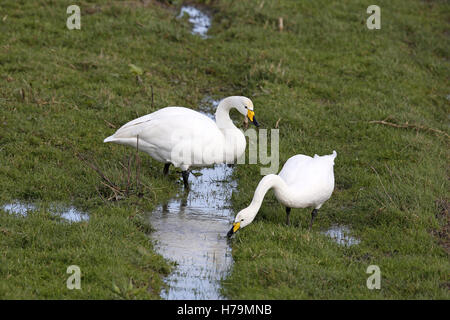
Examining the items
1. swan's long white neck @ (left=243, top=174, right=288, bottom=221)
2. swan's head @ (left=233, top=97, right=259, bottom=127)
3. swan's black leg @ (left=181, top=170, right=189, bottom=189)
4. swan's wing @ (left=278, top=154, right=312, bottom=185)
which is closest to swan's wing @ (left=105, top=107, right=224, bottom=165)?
swan's black leg @ (left=181, top=170, right=189, bottom=189)

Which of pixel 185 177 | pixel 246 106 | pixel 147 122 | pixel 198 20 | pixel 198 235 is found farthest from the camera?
pixel 198 20

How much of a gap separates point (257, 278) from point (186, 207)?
209 cm

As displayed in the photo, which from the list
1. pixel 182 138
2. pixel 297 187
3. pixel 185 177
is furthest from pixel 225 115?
pixel 297 187

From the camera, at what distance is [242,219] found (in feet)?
21.3

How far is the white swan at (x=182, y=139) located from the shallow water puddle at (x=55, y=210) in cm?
112

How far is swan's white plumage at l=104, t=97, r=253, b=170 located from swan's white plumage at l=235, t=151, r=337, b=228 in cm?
101

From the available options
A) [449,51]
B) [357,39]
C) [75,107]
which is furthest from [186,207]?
[449,51]

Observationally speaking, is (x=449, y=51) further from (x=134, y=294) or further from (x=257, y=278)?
(x=134, y=294)

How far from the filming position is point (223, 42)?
42.5 ft

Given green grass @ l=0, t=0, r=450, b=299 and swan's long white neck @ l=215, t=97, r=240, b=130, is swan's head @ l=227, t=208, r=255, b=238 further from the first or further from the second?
swan's long white neck @ l=215, t=97, r=240, b=130

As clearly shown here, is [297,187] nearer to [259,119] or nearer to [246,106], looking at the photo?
[246,106]

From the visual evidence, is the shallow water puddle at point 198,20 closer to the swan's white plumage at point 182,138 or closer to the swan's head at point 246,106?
the swan's head at point 246,106

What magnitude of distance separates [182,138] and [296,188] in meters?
1.68

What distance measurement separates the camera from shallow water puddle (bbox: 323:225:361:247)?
6.80 metres
